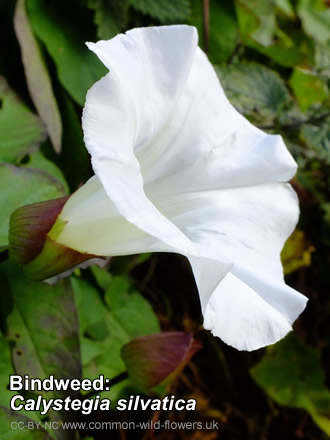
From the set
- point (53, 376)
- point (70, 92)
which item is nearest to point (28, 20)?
point (70, 92)

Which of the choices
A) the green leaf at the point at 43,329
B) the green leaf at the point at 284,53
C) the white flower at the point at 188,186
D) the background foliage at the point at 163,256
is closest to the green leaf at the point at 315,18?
the background foliage at the point at 163,256

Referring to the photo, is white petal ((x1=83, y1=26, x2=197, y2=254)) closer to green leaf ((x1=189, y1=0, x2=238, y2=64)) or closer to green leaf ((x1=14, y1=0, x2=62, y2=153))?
green leaf ((x1=14, y1=0, x2=62, y2=153))

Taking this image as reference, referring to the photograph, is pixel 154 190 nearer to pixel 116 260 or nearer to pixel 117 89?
pixel 117 89

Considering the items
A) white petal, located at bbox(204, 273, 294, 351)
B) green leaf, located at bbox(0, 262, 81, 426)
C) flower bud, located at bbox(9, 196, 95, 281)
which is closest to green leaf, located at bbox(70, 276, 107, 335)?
green leaf, located at bbox(0, 262, 81, 426)

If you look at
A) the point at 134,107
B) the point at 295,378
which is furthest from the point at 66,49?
the point at 295,378

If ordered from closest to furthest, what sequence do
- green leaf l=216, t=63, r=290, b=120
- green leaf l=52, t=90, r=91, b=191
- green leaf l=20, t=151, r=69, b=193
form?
green leaf l=20, t=151, r=69, b=193 < green leaf l=52, t=90, r=91, b=191 < green leaf l=216, t=63, r=290, b=120

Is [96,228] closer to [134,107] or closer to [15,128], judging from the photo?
[134,107]
